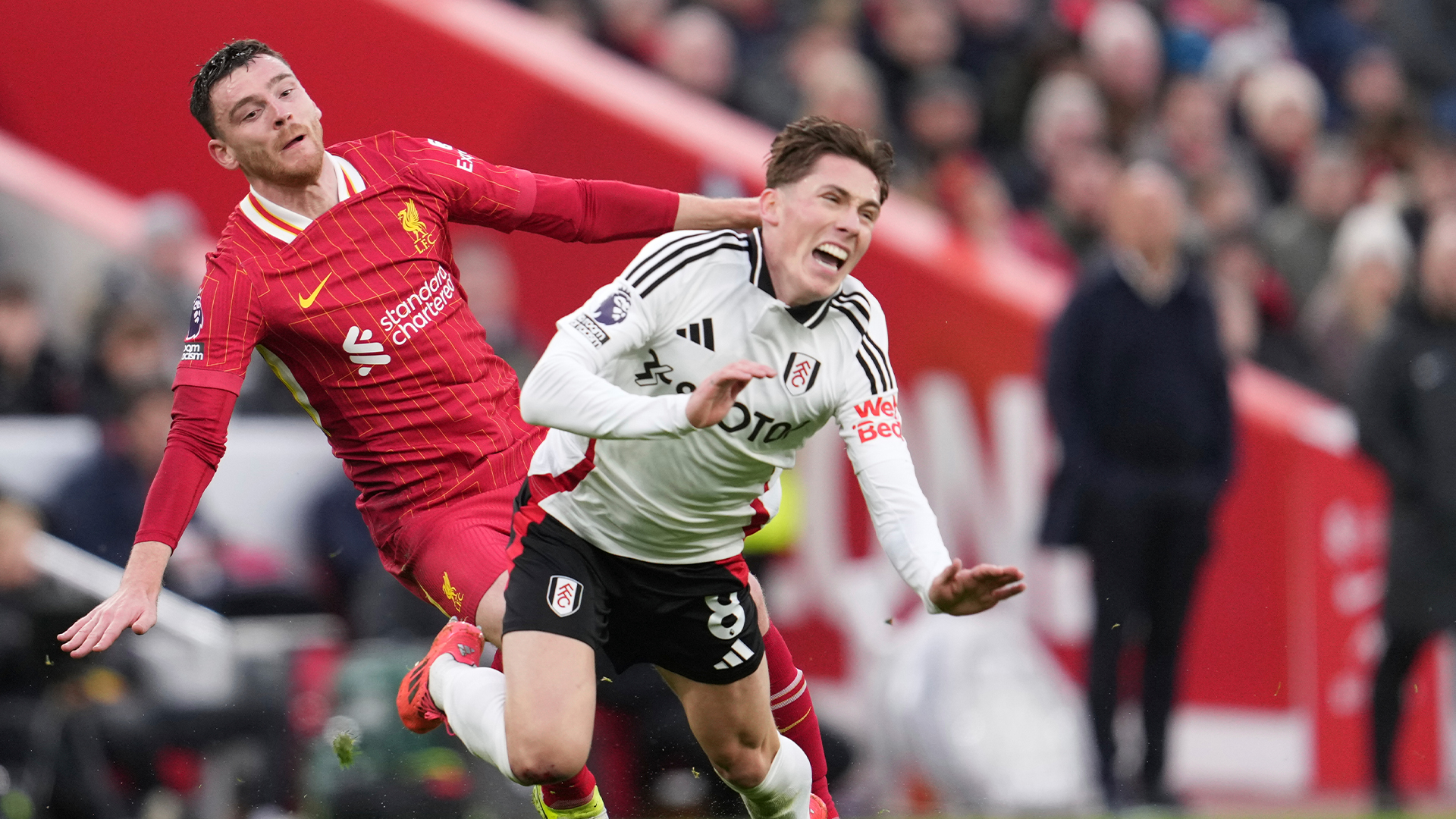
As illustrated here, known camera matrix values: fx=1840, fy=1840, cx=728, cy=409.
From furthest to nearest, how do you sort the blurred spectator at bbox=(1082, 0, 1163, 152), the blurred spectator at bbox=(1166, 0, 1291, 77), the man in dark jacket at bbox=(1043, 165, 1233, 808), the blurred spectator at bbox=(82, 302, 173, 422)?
1. the blurred spectator at bbox=(1166, 0, 1291, 77)
2. the blurred spectator at bbox=(1082, 0, 1163, 152)
3. the man in dark jacket at bbox=(1043, 165, 1233, 808)
4. the blurred spectator at bbox=(82, 302, 173, 422)

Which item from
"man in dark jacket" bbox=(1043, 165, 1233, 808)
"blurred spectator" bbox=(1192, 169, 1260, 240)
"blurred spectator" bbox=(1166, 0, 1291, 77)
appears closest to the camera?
"man in dark jacket" bbox=(1043, 165, 1233, 808)

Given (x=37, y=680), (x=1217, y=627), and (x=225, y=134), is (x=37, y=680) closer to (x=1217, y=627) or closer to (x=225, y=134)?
(x=225, y=134)

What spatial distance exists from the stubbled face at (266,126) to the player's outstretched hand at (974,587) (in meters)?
2.20

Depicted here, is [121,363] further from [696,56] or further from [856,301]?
[856,301]

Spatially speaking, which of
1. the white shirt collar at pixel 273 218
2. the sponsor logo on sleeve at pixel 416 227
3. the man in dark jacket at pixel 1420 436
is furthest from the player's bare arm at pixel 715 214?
the man in dark jacket at pixel 1420 436

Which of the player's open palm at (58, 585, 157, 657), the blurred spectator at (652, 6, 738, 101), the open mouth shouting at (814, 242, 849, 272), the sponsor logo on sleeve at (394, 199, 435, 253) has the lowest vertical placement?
the player's open palm at (58, 585, 157, 657)

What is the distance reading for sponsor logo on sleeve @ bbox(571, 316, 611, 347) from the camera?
4625 mm

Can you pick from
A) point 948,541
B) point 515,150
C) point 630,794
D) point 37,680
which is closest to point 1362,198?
point 948,541

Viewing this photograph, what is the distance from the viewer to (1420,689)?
1019 centimetres

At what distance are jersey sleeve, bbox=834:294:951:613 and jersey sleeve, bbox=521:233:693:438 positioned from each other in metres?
0.52

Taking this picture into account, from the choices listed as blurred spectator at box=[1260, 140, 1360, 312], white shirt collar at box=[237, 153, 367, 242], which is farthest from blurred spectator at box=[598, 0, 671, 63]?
white shirt collar at box=[237, 153, 367, 242]

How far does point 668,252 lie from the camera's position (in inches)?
191

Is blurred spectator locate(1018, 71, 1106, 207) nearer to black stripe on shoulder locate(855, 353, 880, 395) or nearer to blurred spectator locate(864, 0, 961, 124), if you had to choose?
blurred spectator locate(864, 0, 961, 124)

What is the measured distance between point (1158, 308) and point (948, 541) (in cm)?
188
